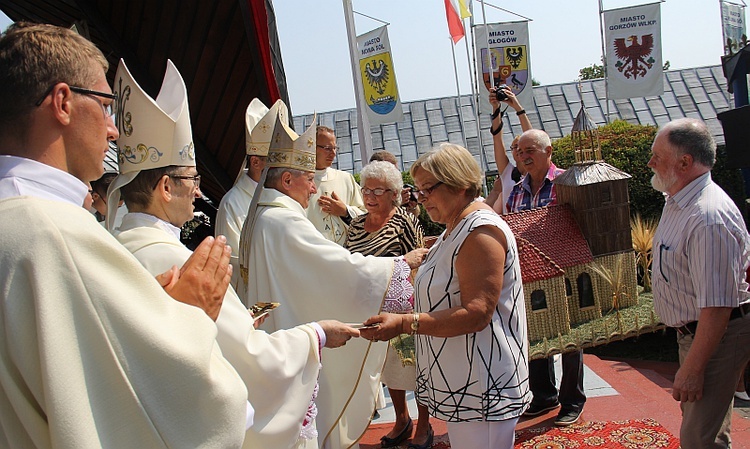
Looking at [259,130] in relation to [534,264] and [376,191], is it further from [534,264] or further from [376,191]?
[534,264]

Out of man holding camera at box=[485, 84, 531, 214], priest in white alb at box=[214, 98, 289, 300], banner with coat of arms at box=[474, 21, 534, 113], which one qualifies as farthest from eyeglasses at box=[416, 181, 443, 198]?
banner with coat of arms at box=[474, 21, 534, 113]

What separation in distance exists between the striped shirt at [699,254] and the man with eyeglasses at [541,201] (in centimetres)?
142

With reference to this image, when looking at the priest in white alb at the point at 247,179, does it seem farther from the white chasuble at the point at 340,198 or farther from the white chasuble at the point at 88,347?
the white chasuble at the point at 88,347

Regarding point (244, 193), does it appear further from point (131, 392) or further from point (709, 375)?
point (131, 392)

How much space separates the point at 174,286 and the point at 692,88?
23.1 meters

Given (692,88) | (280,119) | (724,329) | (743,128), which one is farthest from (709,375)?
(692,88)

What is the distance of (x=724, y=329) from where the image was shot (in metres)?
2.55

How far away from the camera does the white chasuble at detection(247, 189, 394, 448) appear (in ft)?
10.8

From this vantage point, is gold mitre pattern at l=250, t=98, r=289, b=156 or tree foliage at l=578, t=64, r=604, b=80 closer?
gold mitre pattern at l=250, t=98, r=289, b=156

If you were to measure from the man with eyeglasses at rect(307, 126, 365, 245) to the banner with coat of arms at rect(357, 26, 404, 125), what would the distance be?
648 cm

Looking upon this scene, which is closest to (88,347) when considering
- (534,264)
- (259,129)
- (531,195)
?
(534,264)

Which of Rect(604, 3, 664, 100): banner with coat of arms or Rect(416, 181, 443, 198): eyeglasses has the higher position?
Rect(604, 3, 664, 100): banner with coat of arms

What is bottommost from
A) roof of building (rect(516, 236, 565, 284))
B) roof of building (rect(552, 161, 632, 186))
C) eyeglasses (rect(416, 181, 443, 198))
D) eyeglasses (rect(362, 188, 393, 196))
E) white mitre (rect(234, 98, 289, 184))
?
roof of building (rect(516, 236, 565, 284))

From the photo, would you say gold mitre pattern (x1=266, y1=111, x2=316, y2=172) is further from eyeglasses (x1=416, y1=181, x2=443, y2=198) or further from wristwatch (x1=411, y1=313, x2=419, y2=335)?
wristwatch (x1=411, y1=313, x2=419, y2=335)
